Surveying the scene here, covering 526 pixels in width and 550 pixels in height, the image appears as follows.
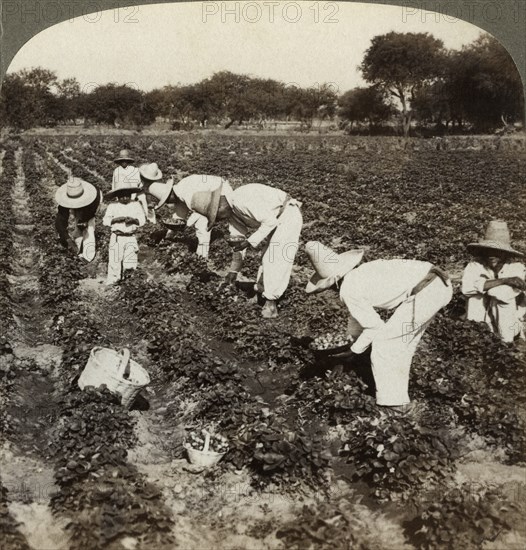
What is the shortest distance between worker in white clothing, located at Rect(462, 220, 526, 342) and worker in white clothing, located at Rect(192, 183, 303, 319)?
181 cm

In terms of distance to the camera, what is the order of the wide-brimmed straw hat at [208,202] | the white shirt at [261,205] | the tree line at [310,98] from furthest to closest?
the tree line at [310,98] → the wide-brimmed straw hat at [208,202] → the white shirt at [261,205]

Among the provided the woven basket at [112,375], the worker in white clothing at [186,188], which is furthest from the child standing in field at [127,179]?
the woven basket at [112,375]

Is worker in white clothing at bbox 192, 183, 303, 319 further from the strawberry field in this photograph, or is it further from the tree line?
the tree line

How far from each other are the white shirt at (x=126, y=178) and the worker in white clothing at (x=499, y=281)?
13.5 feet

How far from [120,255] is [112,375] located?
3297 mm

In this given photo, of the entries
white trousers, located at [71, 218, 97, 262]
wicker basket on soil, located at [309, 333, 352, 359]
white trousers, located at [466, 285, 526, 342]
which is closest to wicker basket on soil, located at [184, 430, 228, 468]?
wicker basket on soil, located at [309, 333, 352, 359]

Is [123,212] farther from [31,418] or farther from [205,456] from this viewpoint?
[205,456]

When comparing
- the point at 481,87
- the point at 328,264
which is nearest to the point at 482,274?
the point at 328,264

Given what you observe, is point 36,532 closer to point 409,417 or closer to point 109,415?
point 109,415

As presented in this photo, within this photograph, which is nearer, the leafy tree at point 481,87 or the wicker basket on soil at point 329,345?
the wicker basket on soil at point 329,345

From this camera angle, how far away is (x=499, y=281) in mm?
5309

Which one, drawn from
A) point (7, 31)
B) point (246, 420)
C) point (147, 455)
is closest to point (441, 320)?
point (246, 420)

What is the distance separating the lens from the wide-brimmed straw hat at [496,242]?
5340 millimetres

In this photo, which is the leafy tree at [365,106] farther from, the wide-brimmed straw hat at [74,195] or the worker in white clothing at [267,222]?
the worker in white clothing at [267,222]
